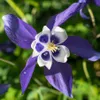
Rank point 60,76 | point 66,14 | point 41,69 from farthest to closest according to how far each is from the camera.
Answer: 1. point 41,69
2. point 60,76
3. point 66,14

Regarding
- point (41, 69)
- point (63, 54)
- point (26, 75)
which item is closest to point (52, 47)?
point (63, 54)

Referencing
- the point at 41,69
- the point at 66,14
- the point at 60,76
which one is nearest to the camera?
the point at 66,14

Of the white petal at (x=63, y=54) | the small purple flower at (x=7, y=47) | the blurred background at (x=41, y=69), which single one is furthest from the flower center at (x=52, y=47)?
the small purple flower at (x=7, y=47)

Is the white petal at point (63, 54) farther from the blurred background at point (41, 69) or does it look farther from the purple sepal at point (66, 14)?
the blurred background at point (41, 69)

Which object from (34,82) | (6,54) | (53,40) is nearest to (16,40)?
(53,40)

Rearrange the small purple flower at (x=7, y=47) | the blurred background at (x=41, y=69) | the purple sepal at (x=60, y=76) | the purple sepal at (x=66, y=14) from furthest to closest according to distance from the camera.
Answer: the small purple flower at (x=7, y=47) → the blurred background at (x=41, y=69) → the purple sepal at (x=60, y=76) → the purple sepal at (x=66, y=14)

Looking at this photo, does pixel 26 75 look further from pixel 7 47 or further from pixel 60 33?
pixel 7 47
